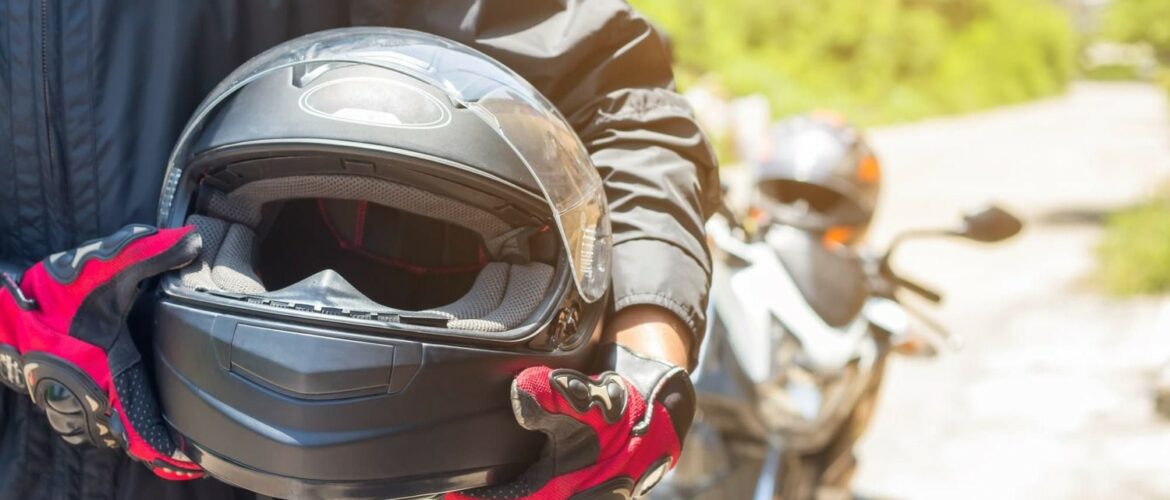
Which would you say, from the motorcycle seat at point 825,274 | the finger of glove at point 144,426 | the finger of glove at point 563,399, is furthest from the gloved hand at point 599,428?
the motorcycle seat at point 825,274

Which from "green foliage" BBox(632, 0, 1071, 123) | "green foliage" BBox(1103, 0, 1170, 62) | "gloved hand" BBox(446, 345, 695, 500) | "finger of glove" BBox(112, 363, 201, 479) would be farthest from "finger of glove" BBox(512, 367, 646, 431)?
"green foliage" BBox(632, 0, 1071, 123)

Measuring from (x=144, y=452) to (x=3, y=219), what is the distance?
0.36 metres

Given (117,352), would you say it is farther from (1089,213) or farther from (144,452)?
(1089,213)

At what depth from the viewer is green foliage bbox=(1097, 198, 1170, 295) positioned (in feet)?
22.7

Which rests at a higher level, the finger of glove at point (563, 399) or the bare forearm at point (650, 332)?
the bare forearm at point (650, 332)

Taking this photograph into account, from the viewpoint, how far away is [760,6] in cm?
1521

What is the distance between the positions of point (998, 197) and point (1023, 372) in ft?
17.1

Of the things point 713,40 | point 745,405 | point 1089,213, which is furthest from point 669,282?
point 713,40

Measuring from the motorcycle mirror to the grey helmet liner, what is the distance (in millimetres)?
1938

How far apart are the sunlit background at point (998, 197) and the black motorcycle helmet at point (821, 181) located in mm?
107

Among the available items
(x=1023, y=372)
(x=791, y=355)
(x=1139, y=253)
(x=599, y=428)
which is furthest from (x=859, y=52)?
(x=599, y=428)

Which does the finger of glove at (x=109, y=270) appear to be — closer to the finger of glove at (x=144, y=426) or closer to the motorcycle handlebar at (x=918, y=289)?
the finger of glove at (x=144, y=426)

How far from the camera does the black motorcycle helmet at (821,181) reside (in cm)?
323

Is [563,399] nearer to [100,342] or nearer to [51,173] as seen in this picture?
[100,342]
